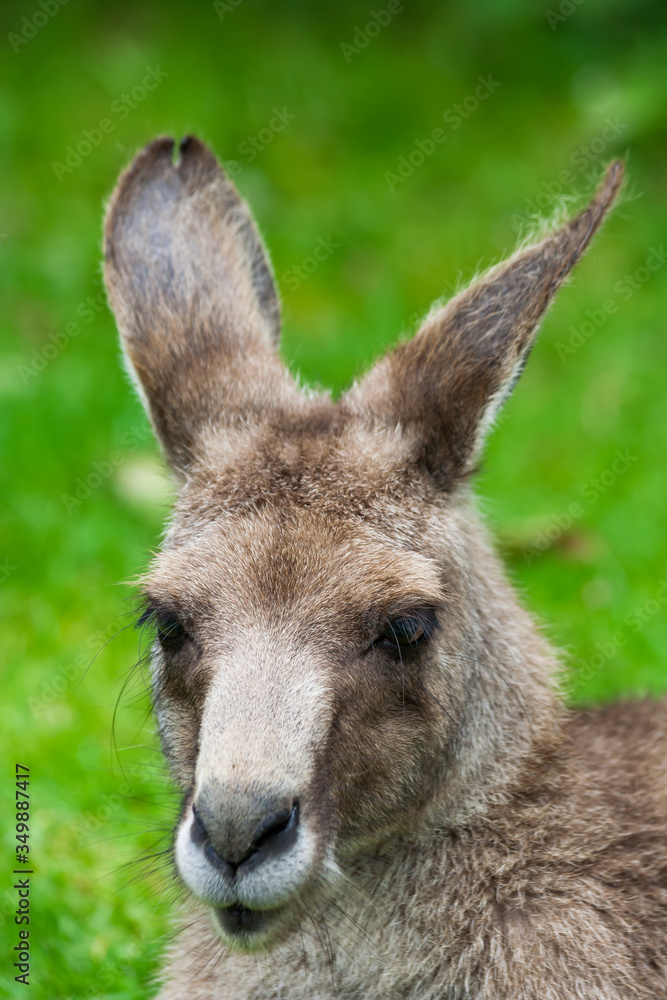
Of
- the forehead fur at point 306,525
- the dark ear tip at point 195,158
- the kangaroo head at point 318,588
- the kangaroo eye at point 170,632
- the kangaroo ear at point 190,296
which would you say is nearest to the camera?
the kangaroo head at point 318,588

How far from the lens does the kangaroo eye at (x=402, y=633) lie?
4.32 meters

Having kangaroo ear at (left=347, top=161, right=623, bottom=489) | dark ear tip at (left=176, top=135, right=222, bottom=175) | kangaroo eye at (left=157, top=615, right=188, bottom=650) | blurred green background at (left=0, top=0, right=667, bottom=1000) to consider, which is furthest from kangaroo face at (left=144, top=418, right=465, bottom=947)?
dark ear tip at (left=176, top=135, right=222, bottom=175)

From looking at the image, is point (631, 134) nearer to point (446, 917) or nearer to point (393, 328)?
point (393, 328)

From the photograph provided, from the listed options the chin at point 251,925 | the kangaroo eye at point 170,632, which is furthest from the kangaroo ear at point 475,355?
the chin at point 251,925

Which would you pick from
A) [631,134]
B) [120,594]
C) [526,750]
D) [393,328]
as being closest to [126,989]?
[526,750]

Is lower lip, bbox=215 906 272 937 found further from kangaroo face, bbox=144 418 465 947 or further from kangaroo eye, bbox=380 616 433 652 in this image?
kangaroo eye, bbox=380 616 433 652

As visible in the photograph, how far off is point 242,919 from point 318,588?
1.03 metres

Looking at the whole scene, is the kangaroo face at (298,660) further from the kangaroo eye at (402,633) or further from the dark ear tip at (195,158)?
the dark ear tip at (195,158)

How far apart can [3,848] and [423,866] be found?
2.49 m

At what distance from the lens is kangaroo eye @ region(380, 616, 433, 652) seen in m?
4.32

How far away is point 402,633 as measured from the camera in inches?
171

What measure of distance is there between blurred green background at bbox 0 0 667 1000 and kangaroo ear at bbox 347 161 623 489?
67 centimetres

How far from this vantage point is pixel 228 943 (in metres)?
4.17

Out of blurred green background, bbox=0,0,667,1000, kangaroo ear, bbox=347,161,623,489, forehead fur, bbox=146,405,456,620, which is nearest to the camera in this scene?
forehead fur, bbox=146,405,456,620
